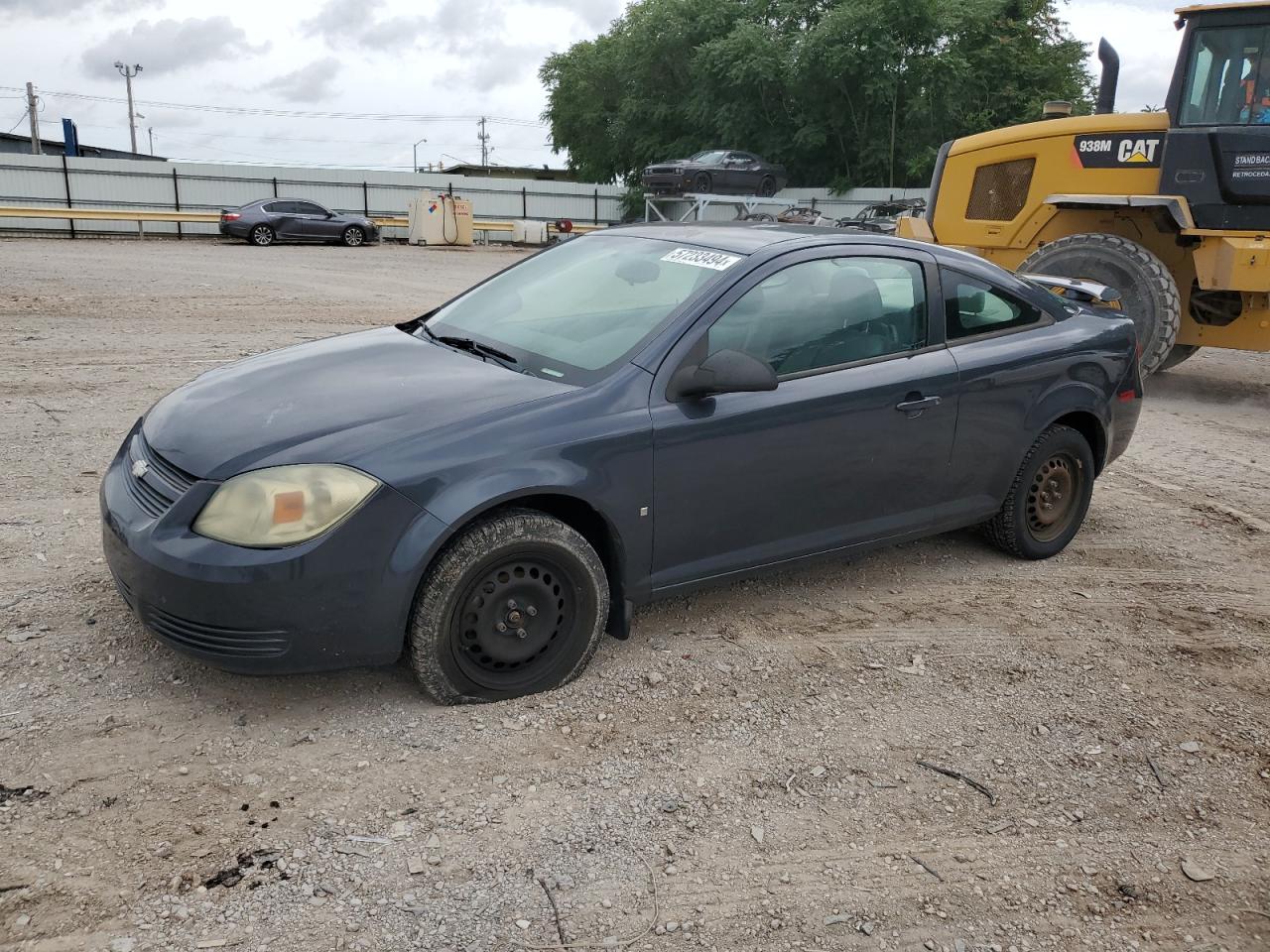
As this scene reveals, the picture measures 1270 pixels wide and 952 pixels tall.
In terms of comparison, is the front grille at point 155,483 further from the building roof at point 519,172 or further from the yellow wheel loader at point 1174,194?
the building roof at point 519,172

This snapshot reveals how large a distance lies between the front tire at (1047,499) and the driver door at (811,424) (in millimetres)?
589

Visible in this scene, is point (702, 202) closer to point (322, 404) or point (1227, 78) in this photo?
point (1227, 78)

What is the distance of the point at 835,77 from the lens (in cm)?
4216

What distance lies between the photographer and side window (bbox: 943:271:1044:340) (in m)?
4.66

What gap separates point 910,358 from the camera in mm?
4441

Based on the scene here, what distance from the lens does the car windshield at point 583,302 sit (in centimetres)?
393

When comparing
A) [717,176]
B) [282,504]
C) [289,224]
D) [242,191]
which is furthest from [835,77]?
[282,504]

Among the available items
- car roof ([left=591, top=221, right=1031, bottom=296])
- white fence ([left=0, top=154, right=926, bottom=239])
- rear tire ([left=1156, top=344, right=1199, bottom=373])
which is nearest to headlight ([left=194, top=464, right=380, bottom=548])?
car roof ([left=591, top=221, right=1031, bottom=296])

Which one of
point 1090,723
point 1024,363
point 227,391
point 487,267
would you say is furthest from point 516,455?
point 487,267

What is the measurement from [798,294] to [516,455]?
1.44 m

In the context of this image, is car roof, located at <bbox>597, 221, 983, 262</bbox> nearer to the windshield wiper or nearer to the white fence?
the windshield wiper

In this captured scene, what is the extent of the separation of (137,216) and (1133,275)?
25377mm

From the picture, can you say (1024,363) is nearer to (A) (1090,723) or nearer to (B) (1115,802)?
(A) (1090,723)

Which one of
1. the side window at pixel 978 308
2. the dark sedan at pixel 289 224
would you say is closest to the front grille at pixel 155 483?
the side window at pixel 978 308
